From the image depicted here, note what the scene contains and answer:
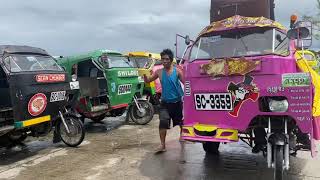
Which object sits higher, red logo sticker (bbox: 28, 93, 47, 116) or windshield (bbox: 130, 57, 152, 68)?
windshield (bbox: 130, 57, 152, 68)

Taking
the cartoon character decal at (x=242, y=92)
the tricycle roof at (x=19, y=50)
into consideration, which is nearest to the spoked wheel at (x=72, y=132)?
the tricycle roof at (x=19, y=50)

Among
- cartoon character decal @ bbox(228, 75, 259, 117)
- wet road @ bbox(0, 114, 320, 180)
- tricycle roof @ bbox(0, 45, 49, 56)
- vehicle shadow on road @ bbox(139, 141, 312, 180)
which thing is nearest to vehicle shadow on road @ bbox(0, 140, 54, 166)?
wet road @ bbox(0, 114, 320, 180)

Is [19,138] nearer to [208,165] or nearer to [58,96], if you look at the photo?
[58,96]

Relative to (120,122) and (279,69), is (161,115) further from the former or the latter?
(120,122)

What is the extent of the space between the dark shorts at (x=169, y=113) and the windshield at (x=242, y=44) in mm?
1289

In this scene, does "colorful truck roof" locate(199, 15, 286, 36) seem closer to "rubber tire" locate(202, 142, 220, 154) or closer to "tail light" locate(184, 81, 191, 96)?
"tail light" locate(184, 81, 191, 96)

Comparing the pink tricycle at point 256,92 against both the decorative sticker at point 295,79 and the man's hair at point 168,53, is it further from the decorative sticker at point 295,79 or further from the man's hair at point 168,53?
the man's hair at point 168,53

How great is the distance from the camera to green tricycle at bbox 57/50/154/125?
437 inches

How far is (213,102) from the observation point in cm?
609

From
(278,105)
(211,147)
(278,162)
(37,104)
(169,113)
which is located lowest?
(211,147)

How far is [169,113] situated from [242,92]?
227cm

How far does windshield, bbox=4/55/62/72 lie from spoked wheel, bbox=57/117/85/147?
1.16m

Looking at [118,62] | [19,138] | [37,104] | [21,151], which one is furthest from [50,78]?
[118,62]

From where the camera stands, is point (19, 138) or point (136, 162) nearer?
point (136, 162)
